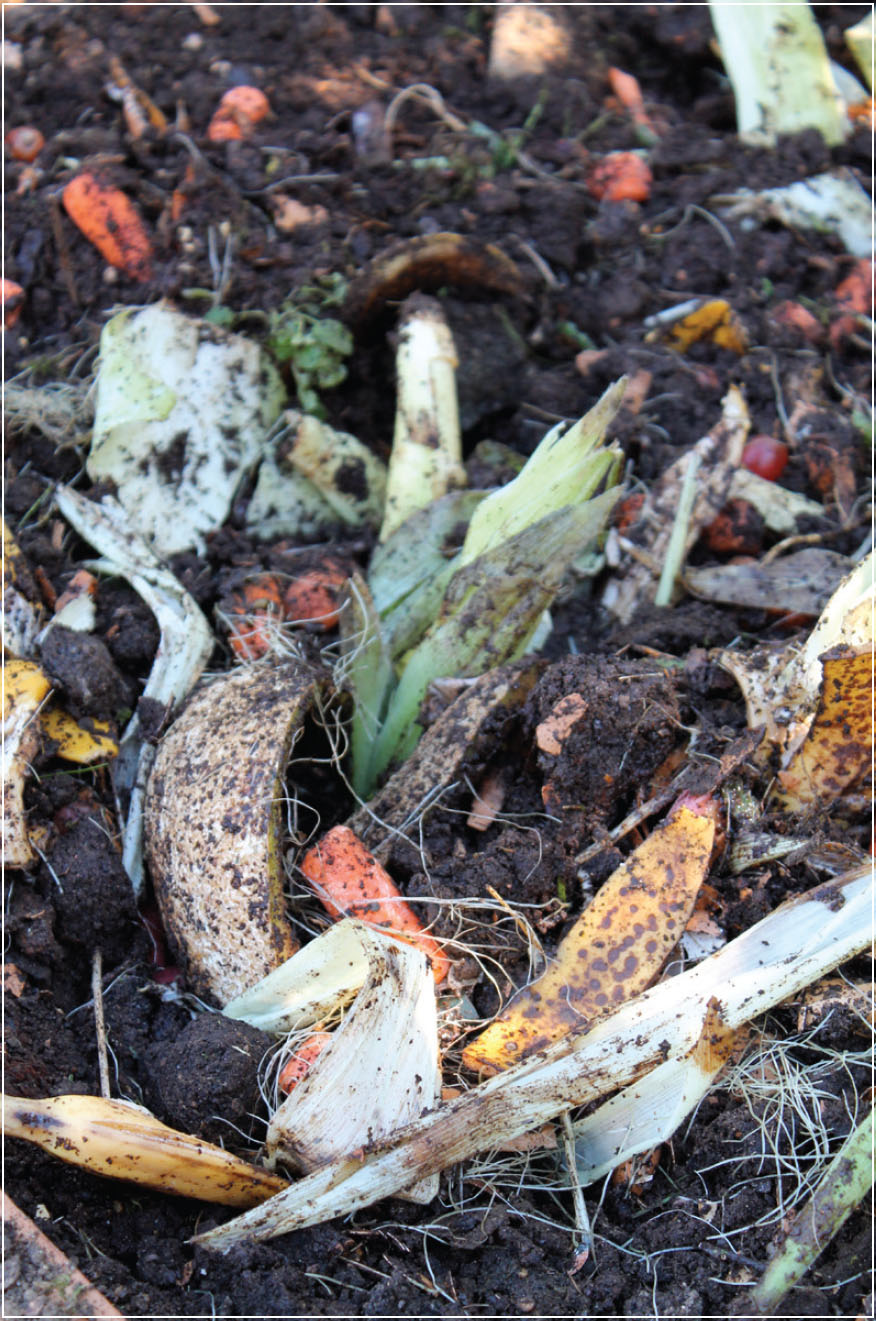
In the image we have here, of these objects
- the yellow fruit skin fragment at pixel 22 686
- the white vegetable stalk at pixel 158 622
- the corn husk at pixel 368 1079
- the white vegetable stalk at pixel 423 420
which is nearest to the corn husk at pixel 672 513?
the white vegetable stalk at pixel 423 420

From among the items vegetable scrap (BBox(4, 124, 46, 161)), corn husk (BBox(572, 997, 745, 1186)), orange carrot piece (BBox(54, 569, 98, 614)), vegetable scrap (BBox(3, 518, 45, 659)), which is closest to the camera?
corn husk (BBox(572, 997, 745, 1186))

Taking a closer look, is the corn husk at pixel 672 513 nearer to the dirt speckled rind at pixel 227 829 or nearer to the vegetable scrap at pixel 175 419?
the dirt speckled rind at pixel 227 829

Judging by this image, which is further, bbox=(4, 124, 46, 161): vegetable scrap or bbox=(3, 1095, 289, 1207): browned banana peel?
bbox=(4, 124, 46, 161): vegetable scrap

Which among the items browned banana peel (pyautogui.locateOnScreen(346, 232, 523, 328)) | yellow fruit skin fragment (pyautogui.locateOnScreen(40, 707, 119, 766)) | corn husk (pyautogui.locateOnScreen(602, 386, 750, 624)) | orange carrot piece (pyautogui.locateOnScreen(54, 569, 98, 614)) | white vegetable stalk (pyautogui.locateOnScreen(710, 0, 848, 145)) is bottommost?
yellow fruit skin fragment (pyautogui.locateOnScreen(40, 707, 119, 766))

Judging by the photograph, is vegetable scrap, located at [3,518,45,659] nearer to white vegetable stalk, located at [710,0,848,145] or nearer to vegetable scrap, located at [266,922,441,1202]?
vegetable scrap, located at [266,922,441,1202]

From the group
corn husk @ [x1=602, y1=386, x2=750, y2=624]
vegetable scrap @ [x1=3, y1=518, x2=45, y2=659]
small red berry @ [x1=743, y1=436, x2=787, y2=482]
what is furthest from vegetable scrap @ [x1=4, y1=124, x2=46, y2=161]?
small red berry @ [x1=743, y1=436, x2=787, y2=482]

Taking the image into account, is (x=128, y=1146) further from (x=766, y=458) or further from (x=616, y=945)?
(x=766, y=458)

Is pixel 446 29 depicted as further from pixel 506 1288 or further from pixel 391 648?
pixel 506 1288
